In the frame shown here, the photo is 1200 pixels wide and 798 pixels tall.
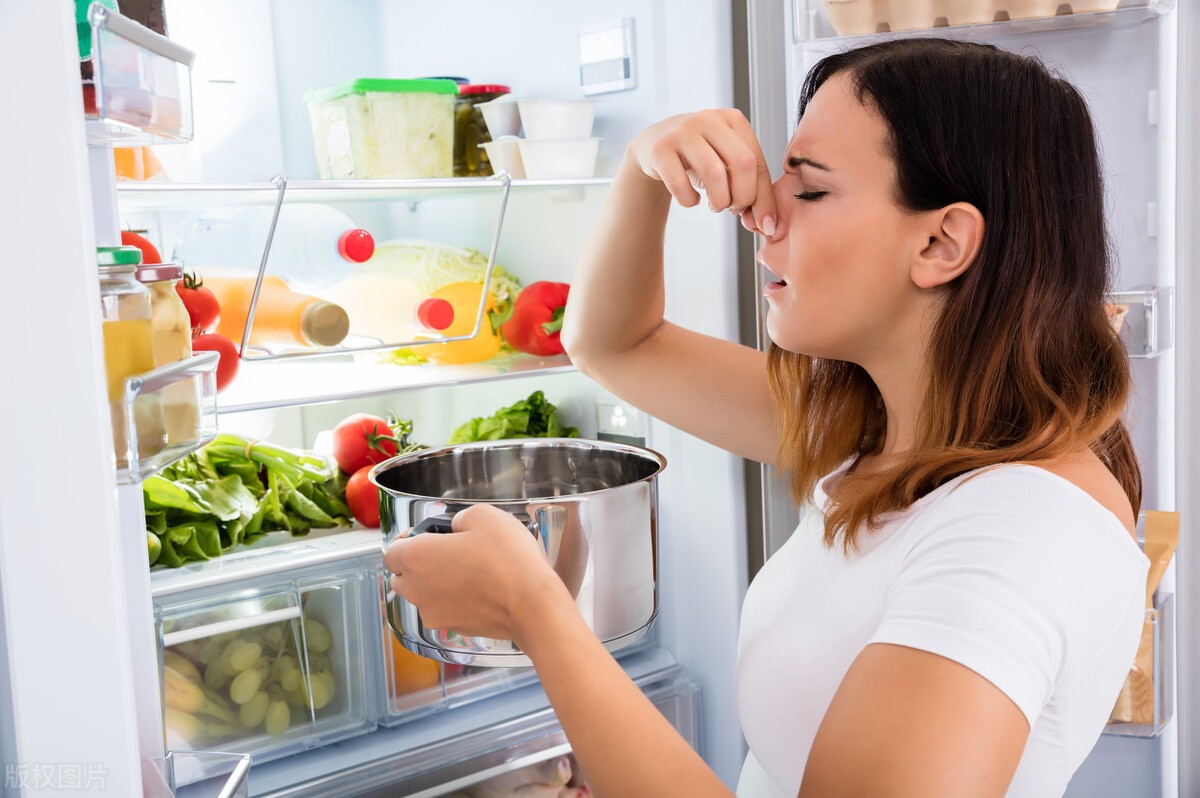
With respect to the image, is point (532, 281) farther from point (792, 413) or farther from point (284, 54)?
point (792, 413)

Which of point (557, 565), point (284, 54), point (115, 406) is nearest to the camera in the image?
point (115, 406)

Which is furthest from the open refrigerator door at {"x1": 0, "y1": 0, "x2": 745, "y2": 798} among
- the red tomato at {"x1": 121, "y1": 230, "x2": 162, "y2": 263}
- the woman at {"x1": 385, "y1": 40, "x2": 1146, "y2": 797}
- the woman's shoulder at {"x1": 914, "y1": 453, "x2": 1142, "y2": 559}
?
the woman's shoulder at {"x1": 914, "y1": 453, "x2": 1142, "y2": 559}

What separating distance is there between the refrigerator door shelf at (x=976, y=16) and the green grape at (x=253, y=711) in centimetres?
119

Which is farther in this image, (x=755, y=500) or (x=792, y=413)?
(x=755, y=500)

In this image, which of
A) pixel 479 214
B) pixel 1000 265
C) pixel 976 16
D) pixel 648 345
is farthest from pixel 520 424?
pixel 1000 265

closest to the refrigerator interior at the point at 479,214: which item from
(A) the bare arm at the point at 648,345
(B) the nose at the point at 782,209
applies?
(A) the bare arm at the point at 648,345

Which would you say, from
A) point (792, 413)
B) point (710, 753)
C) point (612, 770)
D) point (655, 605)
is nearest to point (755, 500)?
point (710, 753)

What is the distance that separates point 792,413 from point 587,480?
250 mm

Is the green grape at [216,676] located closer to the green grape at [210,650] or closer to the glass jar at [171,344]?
the green grape at [210,650]

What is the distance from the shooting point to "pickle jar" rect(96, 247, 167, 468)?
0.66m

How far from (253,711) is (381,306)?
25.7 inches

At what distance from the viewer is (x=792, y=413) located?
1.18 metres

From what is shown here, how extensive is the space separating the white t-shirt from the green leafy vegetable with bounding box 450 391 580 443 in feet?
3.18

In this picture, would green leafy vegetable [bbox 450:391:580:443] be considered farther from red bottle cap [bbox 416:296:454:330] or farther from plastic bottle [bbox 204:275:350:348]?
plastic bottle [bbox 204:275:350:348]
